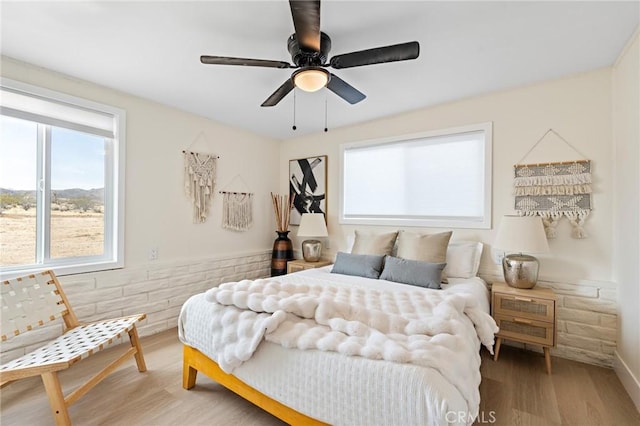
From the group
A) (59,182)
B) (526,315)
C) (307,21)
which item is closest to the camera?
(307,21)

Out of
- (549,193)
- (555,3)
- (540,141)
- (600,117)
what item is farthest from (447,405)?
(600,117)

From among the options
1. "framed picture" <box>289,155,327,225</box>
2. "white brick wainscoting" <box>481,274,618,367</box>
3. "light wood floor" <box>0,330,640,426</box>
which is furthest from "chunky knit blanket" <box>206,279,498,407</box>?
"framed picture" <box>289,155,327,225</box>

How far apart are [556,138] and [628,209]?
2.65 ft

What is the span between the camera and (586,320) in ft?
7.88

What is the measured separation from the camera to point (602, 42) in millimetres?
1992

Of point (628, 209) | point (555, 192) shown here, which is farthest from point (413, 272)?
point (628, 209)

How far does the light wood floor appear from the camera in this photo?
174cm

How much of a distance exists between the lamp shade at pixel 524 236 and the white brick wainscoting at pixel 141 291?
3028 mm

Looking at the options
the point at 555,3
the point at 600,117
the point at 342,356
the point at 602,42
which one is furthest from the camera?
the point at 600,117

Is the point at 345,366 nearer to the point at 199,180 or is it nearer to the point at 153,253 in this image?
the point at 153,253

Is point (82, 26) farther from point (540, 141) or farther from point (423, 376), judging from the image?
point (540, 141)

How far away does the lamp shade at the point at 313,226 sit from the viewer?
11.9ft

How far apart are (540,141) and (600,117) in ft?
1.37

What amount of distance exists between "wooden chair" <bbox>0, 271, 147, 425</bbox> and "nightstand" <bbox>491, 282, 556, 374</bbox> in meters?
2.90
